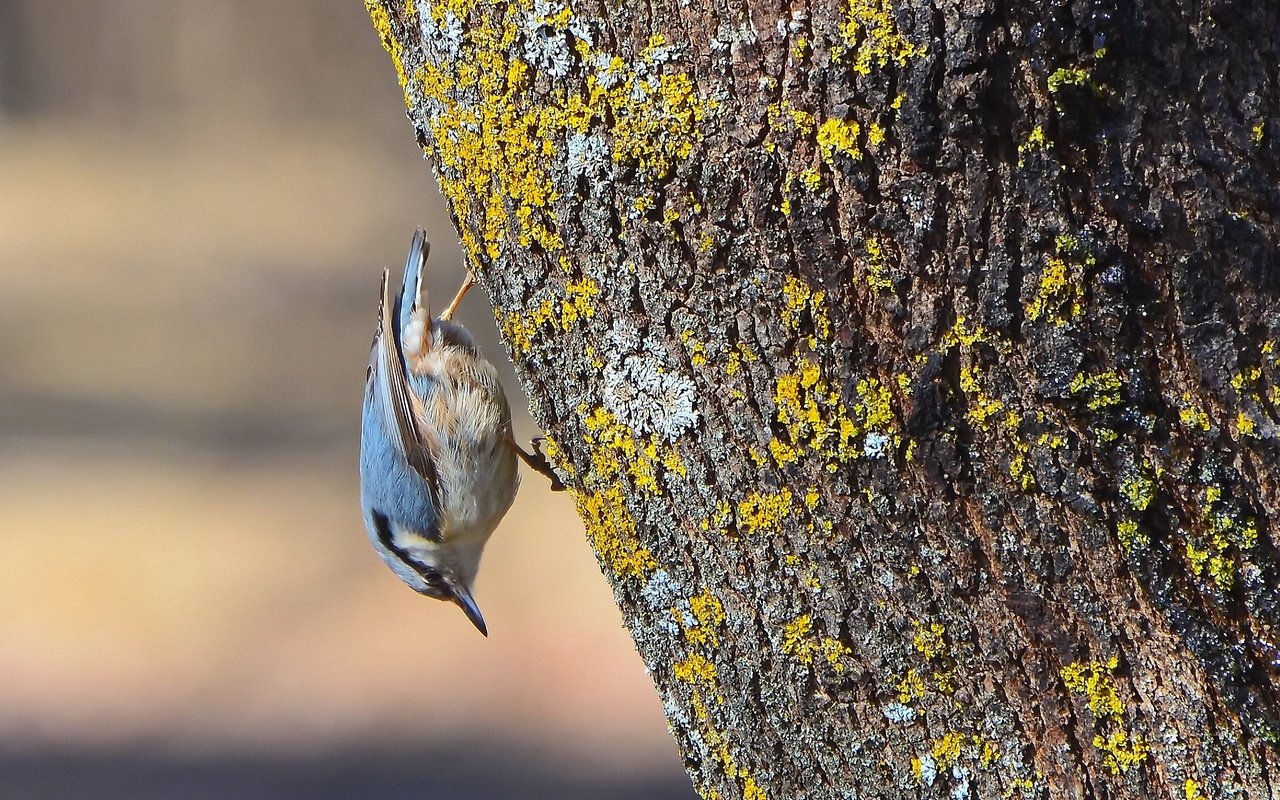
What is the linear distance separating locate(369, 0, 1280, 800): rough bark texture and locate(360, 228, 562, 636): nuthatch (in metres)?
1.75

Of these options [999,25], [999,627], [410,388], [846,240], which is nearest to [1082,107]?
[999,25]

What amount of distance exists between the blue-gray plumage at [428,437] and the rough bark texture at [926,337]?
5.76 ft

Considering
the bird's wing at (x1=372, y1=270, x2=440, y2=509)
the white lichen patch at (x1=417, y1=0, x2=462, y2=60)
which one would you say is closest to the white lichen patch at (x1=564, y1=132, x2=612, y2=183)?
the white lichen patch at (x1=417, y1=0, x2=462, y2=60)

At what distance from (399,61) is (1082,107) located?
2.66 feet

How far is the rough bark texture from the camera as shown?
1175mm

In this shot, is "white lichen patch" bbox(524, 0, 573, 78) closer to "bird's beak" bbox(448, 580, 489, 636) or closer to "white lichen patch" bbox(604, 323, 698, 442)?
"white lichen patch" bbox(604, 323, 698, 442)

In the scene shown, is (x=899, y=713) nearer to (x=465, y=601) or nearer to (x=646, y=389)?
(x=646, y=389)

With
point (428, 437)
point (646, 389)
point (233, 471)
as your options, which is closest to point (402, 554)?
point (428, 437)

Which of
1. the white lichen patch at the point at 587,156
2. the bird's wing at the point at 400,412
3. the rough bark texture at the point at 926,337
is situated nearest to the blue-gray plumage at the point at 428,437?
the bird's wing at the point at 400,412

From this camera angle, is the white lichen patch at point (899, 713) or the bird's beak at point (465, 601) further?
the bird's beak at point (465, 601)

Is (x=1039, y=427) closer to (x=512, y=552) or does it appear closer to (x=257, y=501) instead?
(x=512, y=552)

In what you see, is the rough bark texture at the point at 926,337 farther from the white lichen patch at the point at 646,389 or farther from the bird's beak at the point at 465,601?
the bird's beak at the point at 465,601

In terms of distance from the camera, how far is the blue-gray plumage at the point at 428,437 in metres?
3.22

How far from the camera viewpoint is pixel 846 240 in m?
1.25
